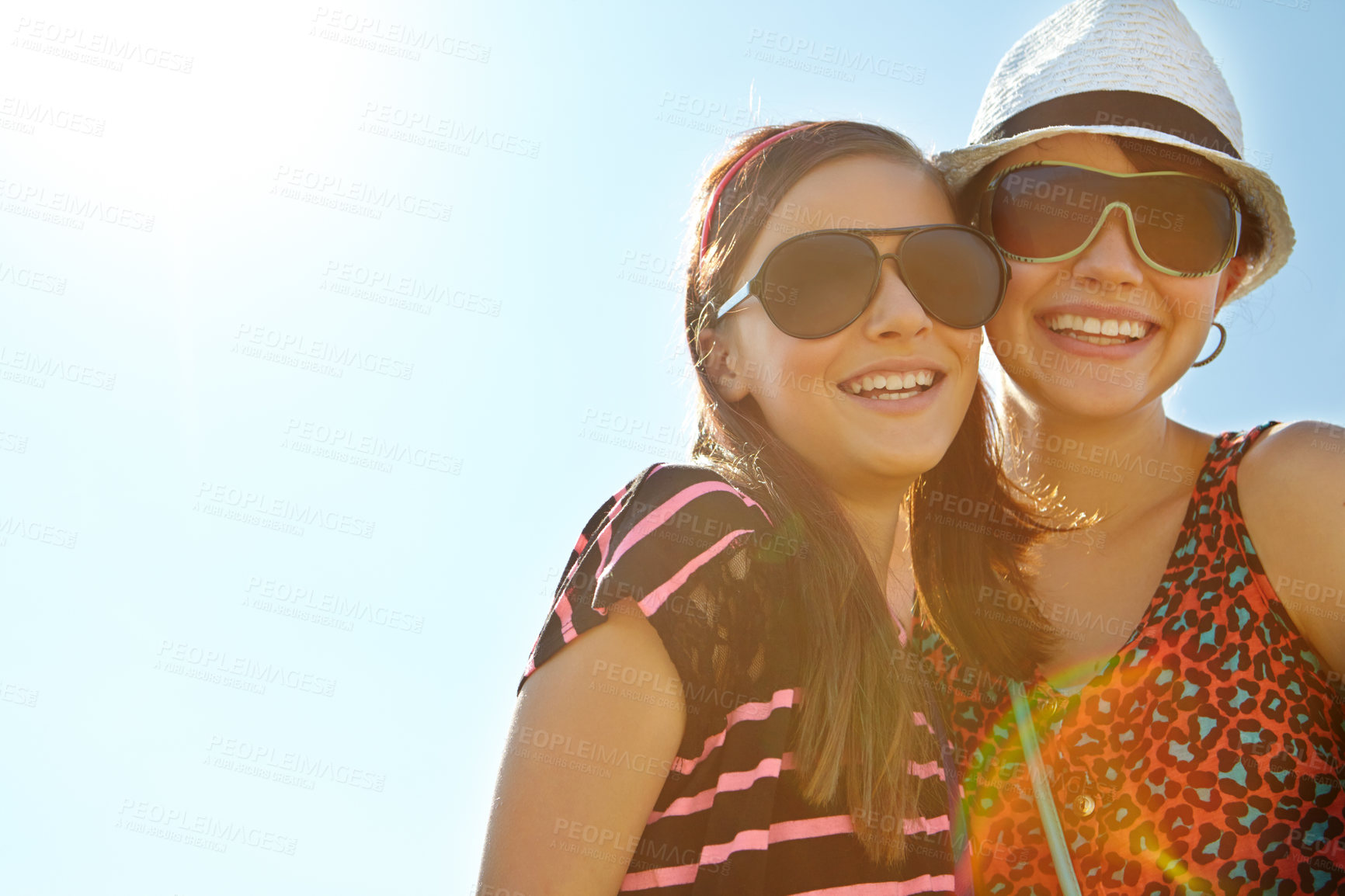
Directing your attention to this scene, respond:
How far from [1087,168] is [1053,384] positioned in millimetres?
649

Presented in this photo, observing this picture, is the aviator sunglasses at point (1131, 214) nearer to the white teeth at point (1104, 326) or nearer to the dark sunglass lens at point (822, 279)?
the white teeth at point (1104, 326)

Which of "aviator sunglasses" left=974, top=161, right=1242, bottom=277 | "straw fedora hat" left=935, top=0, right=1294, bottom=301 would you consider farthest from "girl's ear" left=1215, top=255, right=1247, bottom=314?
"aviator sunglasses" left=974, top=161, right=1242, bottom=277

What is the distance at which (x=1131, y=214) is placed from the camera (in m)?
2.86

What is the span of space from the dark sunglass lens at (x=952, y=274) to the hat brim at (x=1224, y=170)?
41 cm

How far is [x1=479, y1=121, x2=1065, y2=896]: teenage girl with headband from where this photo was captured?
6.29 feet

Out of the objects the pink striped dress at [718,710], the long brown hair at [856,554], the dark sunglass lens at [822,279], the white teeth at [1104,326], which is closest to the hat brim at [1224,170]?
the long brown hair at [856,554]

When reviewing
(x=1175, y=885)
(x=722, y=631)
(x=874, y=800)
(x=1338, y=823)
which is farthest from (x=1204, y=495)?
(x=722, y=631)

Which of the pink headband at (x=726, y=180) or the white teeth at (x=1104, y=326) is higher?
the pink headband at (x=726, y=180)

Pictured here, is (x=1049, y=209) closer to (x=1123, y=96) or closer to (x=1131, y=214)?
(x=1131, y=214)

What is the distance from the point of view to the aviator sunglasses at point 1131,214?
9.38 feet

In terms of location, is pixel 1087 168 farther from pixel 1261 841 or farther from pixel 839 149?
pixel 1261 841

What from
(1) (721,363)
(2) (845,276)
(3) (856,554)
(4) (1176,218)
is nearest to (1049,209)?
(4) (1176,218)

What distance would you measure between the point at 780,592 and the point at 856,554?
0.36 m

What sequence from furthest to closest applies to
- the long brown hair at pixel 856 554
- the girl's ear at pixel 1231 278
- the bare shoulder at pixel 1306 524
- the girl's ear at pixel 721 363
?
the girl's ear at pixel 1231 278, the girl's ear at pixel 721 363, the bare shoulder at pixel 1306 524, the long brown hair at pixel 856 554
